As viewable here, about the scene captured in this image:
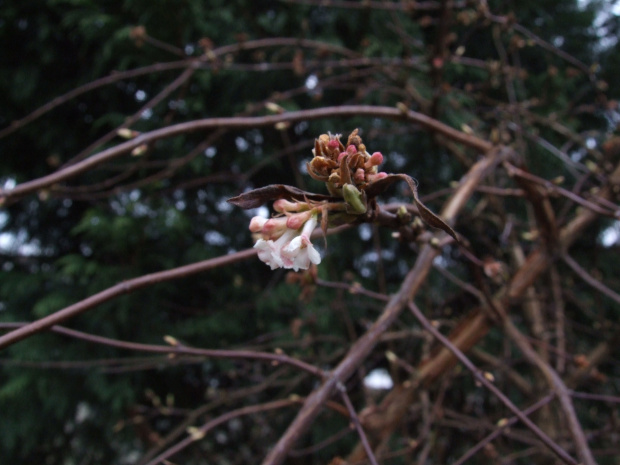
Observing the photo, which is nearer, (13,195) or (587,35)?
(13,195)

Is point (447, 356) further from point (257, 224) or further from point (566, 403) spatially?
point (257, 224)

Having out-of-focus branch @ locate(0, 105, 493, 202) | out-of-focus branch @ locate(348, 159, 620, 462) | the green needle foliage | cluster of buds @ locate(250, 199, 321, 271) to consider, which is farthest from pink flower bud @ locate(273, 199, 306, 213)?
the green needle foliage

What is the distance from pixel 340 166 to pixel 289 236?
90 mm

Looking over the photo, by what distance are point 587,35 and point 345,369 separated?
2.85 metres

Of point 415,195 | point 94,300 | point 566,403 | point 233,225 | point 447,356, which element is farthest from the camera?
point 233,225

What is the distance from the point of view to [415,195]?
0.38 m

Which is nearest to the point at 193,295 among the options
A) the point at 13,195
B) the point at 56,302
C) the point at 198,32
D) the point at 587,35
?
the point at 56,302

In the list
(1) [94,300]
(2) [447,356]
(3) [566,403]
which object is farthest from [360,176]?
(2) [447,356]

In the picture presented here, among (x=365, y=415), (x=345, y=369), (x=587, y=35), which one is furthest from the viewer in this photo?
(x=587, y=35)

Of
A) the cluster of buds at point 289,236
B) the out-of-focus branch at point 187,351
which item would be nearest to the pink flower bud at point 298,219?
the cluster of buds at point 289,236

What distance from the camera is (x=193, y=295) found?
2.44 meters

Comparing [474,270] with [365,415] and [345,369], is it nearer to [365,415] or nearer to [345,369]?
[345,369]

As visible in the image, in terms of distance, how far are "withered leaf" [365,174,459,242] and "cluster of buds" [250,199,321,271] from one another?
59mm

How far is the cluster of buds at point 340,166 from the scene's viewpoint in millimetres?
430
